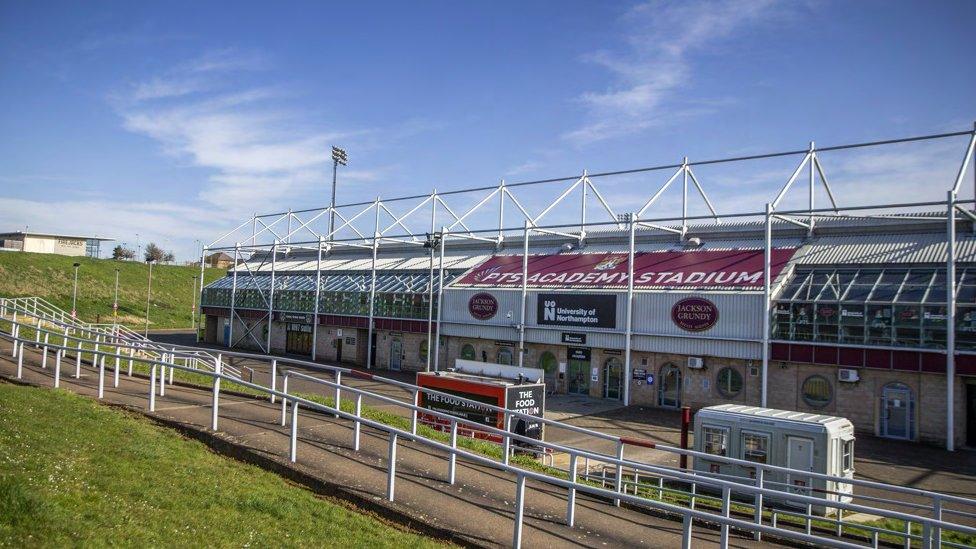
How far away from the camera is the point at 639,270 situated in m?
34.2

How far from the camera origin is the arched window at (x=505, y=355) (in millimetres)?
35938

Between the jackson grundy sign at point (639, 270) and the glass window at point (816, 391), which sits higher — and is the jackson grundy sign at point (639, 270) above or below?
above

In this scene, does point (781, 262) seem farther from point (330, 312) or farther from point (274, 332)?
point (274, 332)

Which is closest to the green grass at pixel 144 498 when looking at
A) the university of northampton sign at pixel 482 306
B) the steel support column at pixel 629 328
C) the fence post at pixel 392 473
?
the fence post at pixel 392 473

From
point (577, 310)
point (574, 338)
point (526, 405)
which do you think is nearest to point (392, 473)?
point (526, 405)

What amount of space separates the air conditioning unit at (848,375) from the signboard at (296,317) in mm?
32891

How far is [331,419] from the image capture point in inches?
556

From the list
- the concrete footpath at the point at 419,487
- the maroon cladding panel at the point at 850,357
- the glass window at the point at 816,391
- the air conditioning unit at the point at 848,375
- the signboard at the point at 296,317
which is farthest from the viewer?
the signboard at the point at 296,317

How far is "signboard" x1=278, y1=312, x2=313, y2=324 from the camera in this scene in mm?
47784

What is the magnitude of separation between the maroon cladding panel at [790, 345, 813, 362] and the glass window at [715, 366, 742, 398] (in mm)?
2483

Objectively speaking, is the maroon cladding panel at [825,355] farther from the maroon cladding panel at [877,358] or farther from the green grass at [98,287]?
the green grass at [98,287]

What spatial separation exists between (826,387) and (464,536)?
71.7ft

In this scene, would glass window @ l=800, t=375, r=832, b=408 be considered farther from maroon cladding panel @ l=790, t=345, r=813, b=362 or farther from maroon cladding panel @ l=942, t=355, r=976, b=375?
maroon cladding panel @ l=942, t=355, r=976, b=375

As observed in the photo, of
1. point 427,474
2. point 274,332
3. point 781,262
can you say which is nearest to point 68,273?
point 274,332
